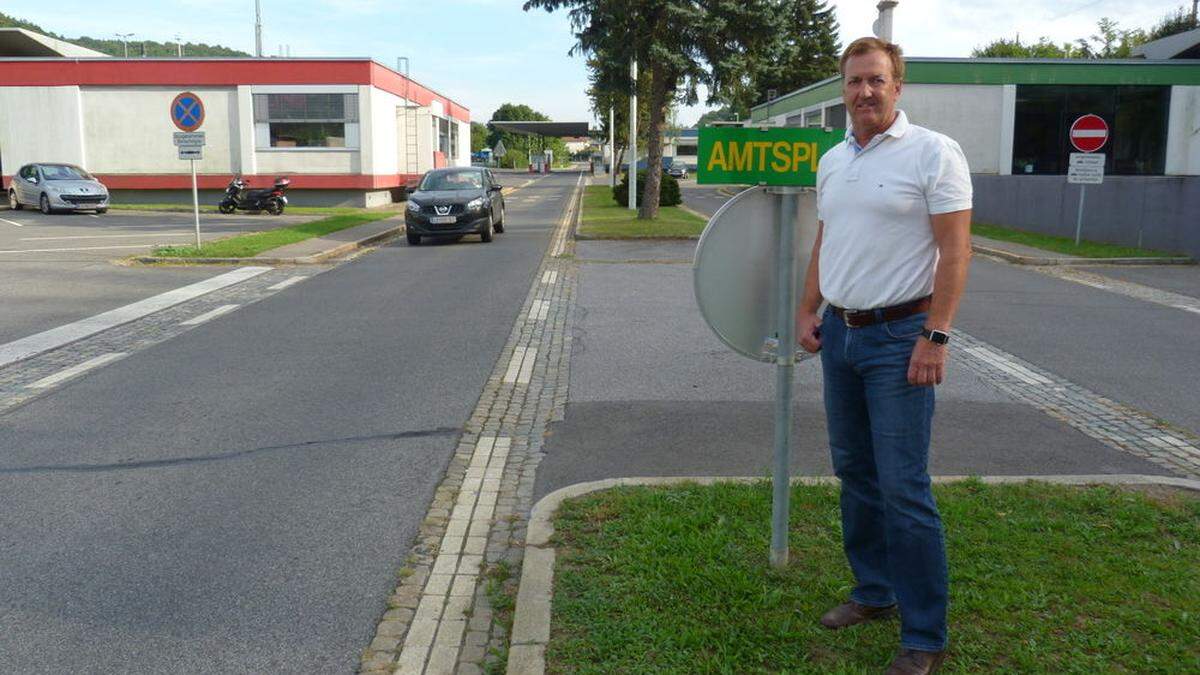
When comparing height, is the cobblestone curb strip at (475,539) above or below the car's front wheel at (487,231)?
below

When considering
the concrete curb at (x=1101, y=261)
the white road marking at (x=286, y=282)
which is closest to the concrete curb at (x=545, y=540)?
the white road marking at (x=286, y=282)

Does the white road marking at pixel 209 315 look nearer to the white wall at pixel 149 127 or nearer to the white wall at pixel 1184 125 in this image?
the white wall at pixel 149 127

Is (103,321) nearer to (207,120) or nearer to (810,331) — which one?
(810,331)

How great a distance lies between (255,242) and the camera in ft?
66.0

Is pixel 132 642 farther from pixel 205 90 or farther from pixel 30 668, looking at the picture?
pixel 205 90

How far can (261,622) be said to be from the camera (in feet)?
12.6

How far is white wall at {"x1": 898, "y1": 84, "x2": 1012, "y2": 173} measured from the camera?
33750 mm

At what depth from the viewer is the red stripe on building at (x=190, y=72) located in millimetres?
34938

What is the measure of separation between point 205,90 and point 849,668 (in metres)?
36.1

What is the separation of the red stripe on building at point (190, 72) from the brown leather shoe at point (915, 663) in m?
34.5

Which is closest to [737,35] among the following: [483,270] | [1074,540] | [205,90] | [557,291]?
[483,270]

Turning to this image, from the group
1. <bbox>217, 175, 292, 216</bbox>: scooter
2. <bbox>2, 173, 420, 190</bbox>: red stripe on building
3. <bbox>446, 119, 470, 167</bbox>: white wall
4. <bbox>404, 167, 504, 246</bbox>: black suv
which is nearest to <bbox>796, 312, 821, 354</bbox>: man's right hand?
<bbox>404, 167, 504, 246</bbox>: black suv

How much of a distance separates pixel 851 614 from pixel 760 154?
1.61 meters

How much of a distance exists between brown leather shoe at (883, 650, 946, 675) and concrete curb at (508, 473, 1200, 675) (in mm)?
1104
